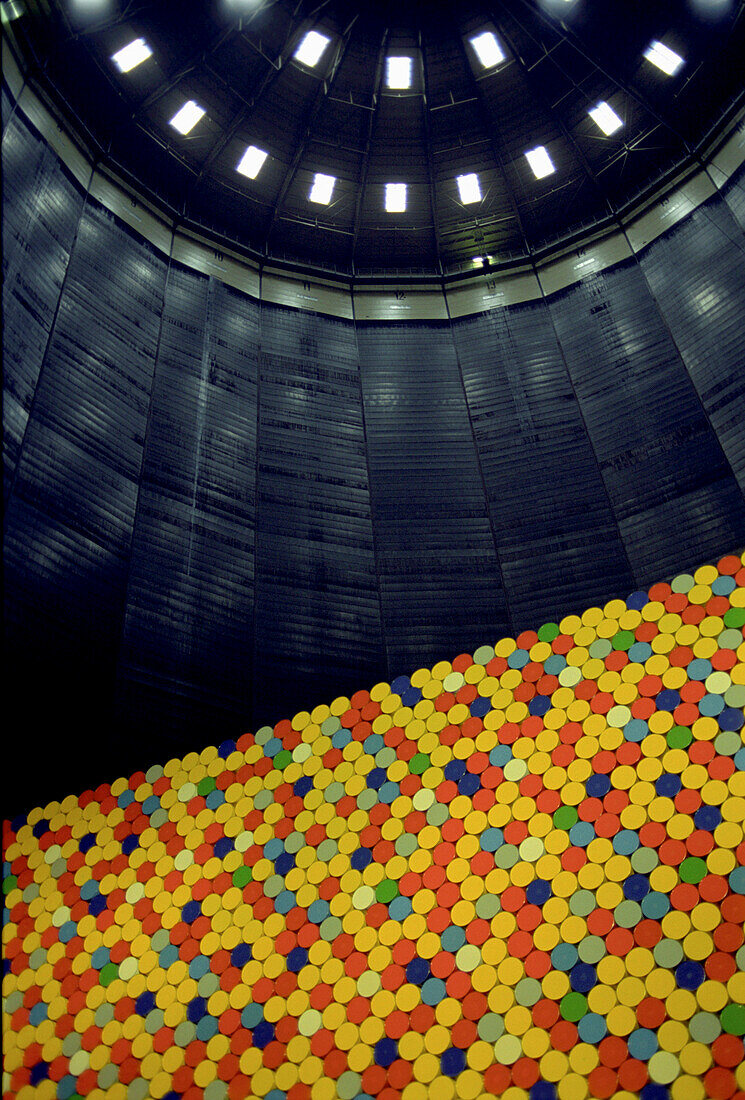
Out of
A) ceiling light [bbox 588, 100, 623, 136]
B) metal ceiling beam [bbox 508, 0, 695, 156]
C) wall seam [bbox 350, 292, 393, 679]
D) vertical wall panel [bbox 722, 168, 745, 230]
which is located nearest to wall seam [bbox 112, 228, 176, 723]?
wall seam [bbox 350, 292, 393, 679]

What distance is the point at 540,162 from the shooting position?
1975 cm

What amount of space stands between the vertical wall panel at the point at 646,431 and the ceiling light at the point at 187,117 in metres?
8.94

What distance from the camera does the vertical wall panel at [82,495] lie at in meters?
13.5

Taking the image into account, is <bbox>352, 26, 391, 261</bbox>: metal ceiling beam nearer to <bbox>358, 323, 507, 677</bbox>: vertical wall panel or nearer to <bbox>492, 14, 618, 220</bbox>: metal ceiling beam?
<bbox>492, 14, 618, 220</bbox>: metal ceiling beam

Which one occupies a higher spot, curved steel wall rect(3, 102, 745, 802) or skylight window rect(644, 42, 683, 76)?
skylight window rect(644, 42, 683, 76)

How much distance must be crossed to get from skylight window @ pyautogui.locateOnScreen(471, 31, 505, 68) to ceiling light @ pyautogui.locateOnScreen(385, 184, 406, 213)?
3163 millimetres

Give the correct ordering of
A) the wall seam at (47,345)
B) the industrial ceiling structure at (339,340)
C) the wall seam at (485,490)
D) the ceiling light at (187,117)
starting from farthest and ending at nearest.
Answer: the ceiling light at (187,117), the wall seam at (485,490), the industrial ceiling structure at (339,340), the wall seam at (47,345)

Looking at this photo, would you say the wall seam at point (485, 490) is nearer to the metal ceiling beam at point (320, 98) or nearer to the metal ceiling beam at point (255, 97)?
the metal ceiling beam at point (320, 98)

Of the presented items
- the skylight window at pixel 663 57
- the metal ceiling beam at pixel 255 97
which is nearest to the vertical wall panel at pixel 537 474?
the skylight window at pixel 663 57

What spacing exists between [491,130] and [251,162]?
216 inches

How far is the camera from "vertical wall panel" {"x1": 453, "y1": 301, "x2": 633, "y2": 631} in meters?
16.5

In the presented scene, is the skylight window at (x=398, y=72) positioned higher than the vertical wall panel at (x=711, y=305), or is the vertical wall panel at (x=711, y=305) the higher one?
the skylight window at (x=398, y=72)

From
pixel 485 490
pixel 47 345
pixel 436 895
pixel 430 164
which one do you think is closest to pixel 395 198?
pixel 430 164

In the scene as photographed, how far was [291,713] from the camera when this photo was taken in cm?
1577
